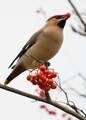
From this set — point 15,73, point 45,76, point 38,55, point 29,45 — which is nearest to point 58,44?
point 38,55

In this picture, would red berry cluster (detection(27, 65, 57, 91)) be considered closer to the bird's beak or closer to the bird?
the bird

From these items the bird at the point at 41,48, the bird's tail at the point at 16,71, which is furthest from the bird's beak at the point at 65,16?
the bird's tail at the point at 16,71

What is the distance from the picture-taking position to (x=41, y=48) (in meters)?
2.50

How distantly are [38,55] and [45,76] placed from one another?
0.73m

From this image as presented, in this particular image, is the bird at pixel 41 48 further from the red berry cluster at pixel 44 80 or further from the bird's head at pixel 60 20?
the red berry cluster at pixel 44 80

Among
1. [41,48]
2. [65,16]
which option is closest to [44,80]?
[41,48]

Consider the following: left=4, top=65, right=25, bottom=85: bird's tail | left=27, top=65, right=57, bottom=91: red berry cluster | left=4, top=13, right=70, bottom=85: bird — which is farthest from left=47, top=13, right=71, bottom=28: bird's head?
left=27, top=65, right=57, bottom=91: red berry cluster

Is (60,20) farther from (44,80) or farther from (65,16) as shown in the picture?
(44,80)

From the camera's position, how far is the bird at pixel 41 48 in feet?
8.13

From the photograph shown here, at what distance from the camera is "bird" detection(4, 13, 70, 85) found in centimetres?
248

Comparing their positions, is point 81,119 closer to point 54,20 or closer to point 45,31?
point 45,31

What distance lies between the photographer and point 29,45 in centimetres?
280

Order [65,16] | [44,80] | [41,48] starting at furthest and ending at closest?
[65,16]
[41,48]
[44,80]

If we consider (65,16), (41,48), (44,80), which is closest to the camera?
(44,80)
